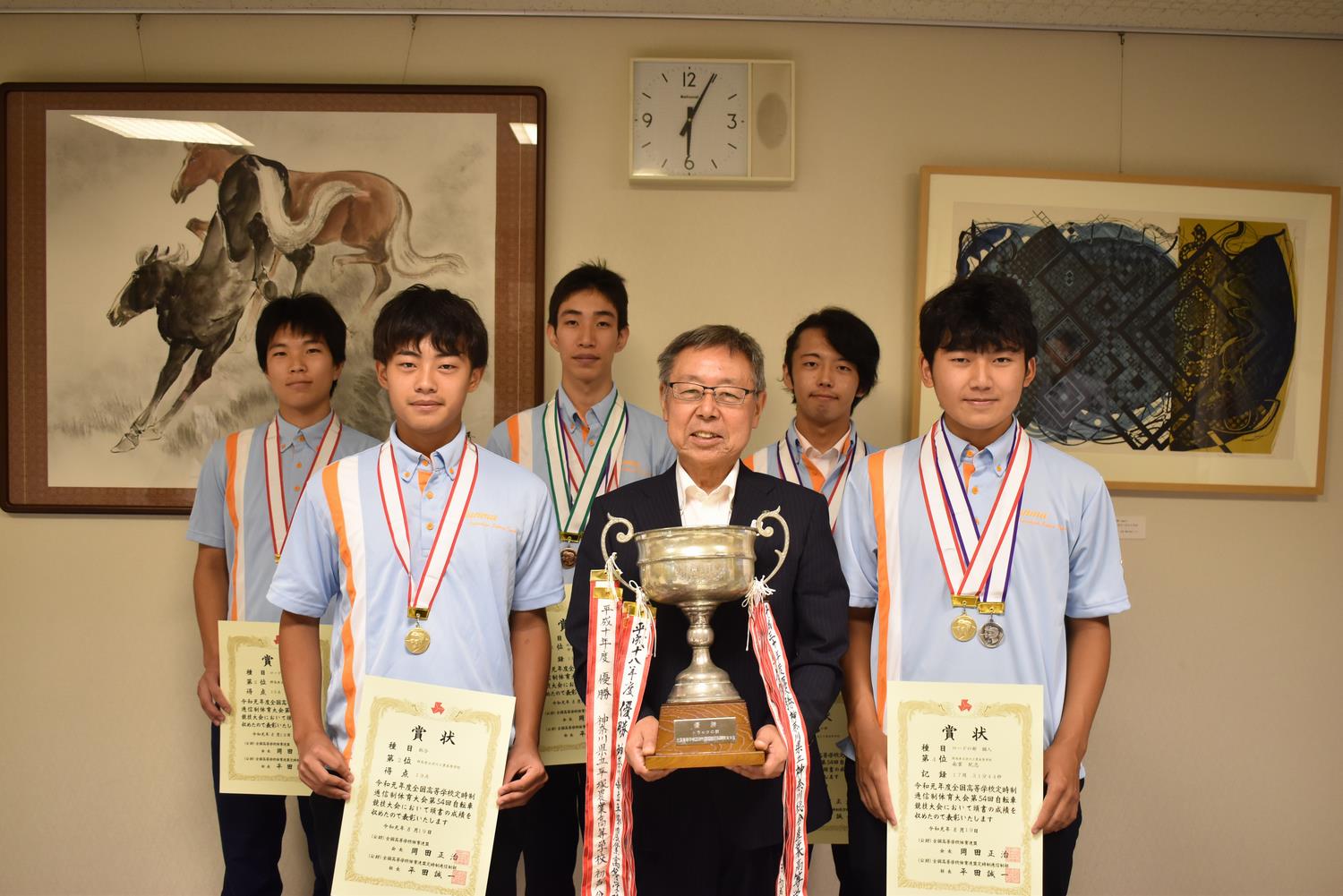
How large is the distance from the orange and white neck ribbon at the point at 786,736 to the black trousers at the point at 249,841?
1532 millimetres

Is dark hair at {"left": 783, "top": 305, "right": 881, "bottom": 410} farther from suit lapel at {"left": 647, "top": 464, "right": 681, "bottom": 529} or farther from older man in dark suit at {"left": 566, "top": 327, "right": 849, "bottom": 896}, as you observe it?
suit lapel at {"left": 647, "top": 464, "right": 681, "bottom": 529}

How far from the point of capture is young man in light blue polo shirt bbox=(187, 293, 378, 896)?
2.89 meters

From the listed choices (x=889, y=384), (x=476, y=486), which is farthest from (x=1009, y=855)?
(x=889, y=384)

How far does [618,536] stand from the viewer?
196 cm

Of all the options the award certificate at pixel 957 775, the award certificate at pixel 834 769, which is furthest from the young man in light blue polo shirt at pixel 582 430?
the award certificate at pixel 957 775

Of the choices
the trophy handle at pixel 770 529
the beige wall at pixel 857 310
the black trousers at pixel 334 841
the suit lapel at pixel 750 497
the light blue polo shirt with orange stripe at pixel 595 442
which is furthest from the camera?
the beige wall at pixel 857 310

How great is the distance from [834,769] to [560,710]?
2.23ft

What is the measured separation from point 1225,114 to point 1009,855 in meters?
2.83

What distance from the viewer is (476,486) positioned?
89.0 inches

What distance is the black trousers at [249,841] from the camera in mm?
2889

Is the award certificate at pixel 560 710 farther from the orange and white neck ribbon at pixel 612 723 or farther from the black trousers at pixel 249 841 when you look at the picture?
the black trousers at pixel 249 841

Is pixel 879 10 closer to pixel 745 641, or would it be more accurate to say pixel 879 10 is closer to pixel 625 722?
pixel 745 641

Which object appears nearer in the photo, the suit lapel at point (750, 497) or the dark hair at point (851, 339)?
the suit lapel at point (750, 497)

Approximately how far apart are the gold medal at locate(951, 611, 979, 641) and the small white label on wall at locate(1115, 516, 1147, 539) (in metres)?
1.75
